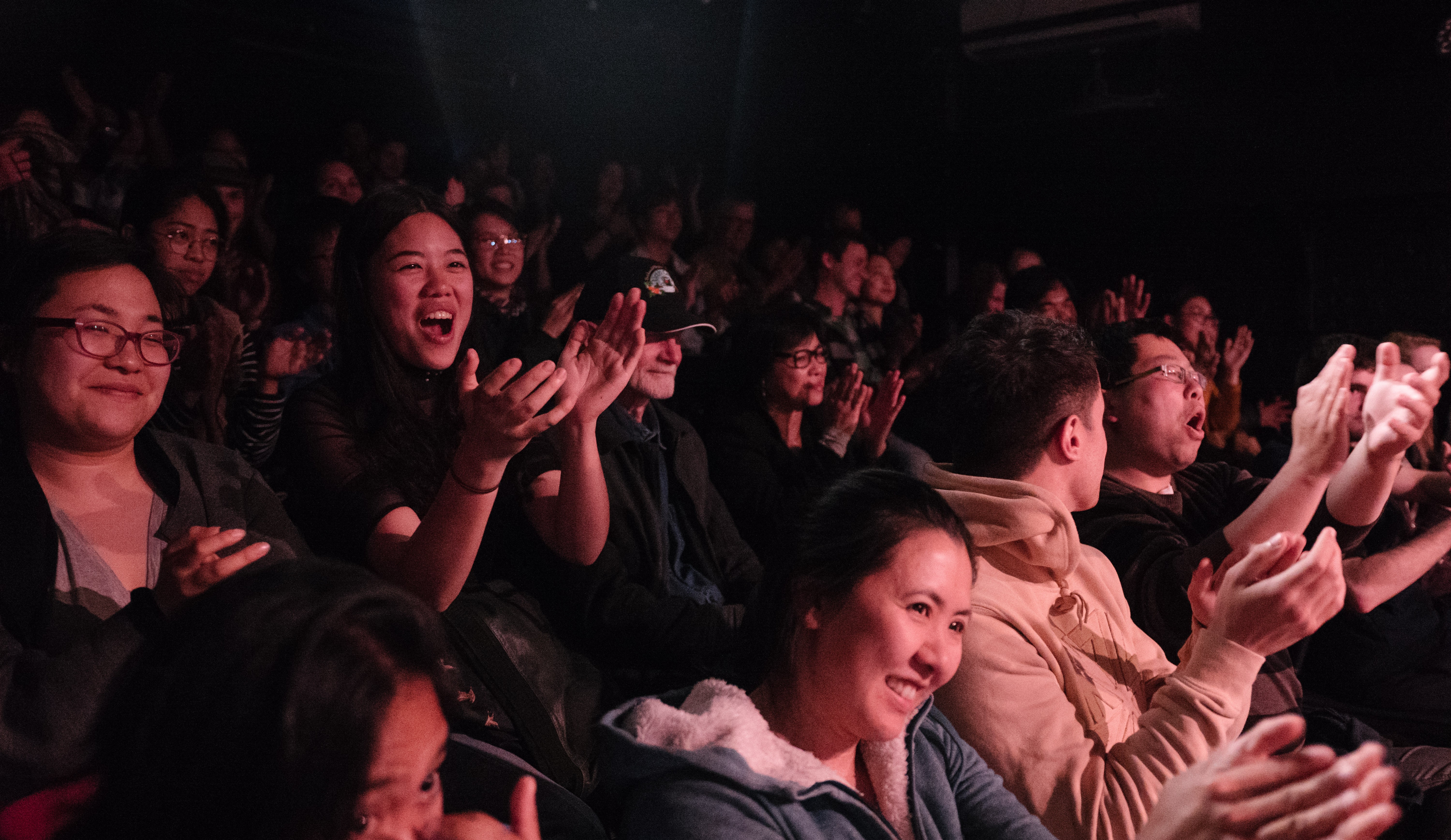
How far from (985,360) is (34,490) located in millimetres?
1387

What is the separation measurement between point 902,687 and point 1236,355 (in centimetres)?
412

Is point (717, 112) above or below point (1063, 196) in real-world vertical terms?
above

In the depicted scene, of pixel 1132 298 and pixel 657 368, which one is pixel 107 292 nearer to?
pixel 657 368

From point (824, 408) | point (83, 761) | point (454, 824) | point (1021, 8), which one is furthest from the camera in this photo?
point (1021, 8)

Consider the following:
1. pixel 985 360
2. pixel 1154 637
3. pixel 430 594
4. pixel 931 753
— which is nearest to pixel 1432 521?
pixel 1154 637

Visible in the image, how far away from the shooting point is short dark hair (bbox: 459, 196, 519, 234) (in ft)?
10.8

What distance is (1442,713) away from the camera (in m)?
2.79

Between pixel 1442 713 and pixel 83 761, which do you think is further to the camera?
pixel 1442 713

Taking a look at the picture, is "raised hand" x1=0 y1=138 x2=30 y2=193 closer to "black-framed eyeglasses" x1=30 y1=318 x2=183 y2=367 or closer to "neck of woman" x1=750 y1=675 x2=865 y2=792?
"black-framed eyeglasses" x1=30 y1=318 x2=183 y2=367

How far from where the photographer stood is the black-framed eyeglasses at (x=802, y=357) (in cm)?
350

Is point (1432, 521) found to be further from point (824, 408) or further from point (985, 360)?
point (985, 360)

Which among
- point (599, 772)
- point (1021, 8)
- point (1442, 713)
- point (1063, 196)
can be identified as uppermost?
point (1021, 8)

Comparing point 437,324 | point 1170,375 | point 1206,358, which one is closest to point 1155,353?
point 1170,375

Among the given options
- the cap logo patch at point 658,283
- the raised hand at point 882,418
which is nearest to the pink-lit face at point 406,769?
the cap logo patch at point 658,283
